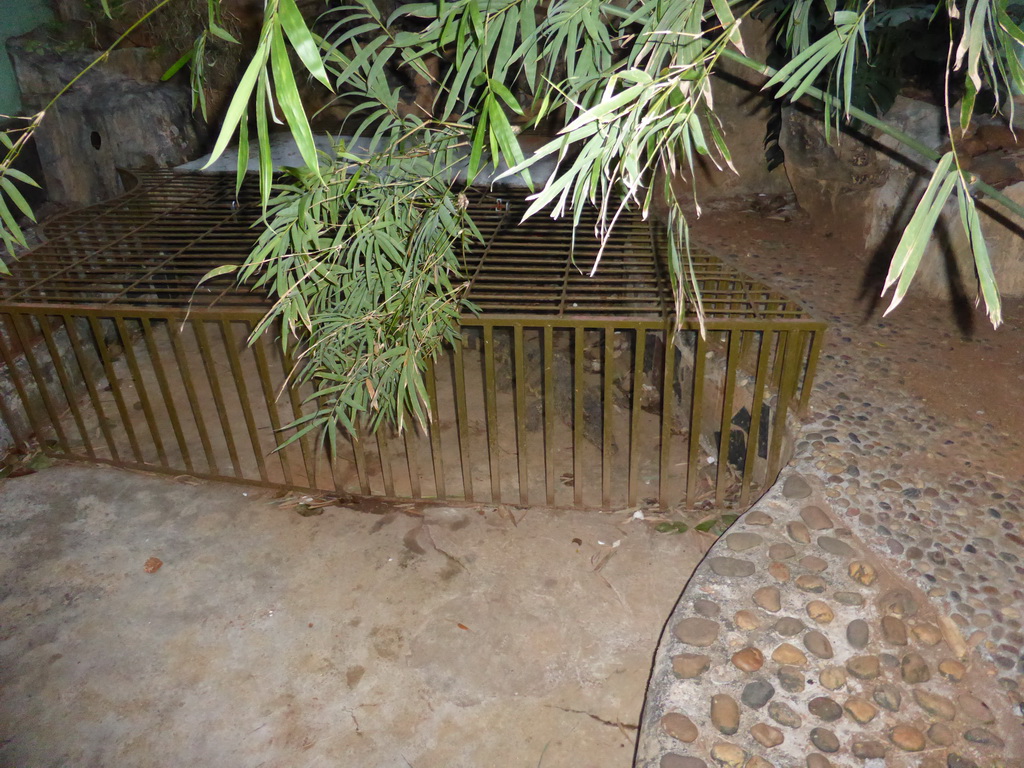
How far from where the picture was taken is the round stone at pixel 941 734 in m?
1.73

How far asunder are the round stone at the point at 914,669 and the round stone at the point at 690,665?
1.55ft

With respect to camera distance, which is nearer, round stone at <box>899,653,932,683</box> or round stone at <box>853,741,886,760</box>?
round stone at <box>853,741,886,760</box>

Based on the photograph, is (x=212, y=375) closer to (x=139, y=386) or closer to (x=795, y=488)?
(x=139, y=386)

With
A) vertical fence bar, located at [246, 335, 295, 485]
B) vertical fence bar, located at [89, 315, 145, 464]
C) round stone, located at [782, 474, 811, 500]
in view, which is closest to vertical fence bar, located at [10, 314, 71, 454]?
vertical fence bar, located at [89, 315, 145, 464]

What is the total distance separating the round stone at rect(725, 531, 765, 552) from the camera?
2.25 m

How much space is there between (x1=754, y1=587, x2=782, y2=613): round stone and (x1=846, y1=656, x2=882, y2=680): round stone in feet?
0.74

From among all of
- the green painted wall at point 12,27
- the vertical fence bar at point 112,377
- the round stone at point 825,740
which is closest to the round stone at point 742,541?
the round stone at point 825,740

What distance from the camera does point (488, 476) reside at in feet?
11.6

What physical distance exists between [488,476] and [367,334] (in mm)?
1295

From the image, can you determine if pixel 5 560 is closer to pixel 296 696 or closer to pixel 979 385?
pixel 296 696

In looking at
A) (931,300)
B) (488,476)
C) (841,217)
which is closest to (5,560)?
(488,476)

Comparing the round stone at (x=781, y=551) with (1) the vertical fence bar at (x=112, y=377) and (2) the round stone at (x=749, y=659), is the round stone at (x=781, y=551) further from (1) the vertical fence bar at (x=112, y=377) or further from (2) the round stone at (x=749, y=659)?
(1) the vertical fence bar at (x=112, y=377)

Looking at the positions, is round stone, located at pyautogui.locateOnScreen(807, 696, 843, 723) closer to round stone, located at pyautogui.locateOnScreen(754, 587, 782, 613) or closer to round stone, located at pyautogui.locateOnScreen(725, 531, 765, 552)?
round stone, located at pyautogui.locateOnScreen(754, 587, 782, 613)

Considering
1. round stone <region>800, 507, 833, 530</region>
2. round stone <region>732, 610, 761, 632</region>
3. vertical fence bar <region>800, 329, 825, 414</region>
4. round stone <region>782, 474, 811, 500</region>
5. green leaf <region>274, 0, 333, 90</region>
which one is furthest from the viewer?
vertical fence bar <region>800, 329, 825, 414</region>
